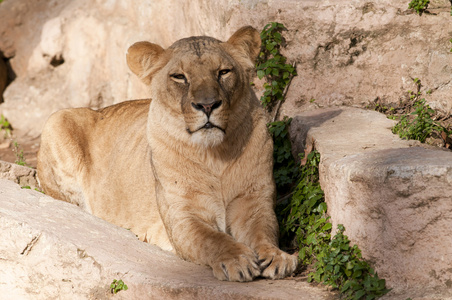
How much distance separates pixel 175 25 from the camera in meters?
7.38

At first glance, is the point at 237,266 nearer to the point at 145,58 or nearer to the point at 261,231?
the point at 261,231

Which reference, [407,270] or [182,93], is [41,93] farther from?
[407,270]

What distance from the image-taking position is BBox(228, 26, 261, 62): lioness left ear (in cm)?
457

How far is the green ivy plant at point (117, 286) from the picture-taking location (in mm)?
3707

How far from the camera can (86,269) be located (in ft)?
12.6

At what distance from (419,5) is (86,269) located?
143 inches

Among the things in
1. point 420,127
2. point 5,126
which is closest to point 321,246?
point 420,127

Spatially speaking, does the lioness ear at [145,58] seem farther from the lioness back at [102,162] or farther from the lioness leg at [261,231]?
the lioness leg at [261,231]

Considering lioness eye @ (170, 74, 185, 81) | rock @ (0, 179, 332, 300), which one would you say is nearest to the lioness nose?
lioness eye @ (170, 74, 185, 81)

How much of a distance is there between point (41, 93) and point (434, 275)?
23.3 ft

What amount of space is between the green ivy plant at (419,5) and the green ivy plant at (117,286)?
11.6ft

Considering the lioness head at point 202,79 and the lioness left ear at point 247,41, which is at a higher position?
the lioness left ear at point 247,41

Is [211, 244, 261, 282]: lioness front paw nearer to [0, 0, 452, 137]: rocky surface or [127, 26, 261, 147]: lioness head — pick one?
[127, 26, 261, 147]: lioness head

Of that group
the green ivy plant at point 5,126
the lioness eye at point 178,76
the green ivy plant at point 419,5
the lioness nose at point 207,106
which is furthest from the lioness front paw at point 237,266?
the green ivy plant at point 5,126
